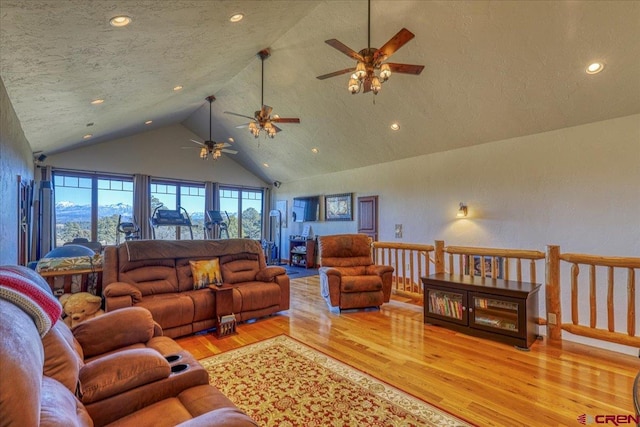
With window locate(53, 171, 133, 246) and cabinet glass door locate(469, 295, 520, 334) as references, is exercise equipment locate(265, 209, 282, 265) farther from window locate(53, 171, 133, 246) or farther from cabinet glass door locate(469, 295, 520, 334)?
cabinet glass door locate(469, 295, 520, 334)

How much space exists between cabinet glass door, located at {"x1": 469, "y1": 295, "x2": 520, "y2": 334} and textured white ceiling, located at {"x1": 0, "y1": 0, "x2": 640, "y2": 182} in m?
3.16

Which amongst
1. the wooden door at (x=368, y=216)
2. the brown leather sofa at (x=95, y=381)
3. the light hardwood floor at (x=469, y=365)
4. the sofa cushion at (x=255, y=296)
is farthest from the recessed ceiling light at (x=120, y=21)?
the wooden door at (x=368, y=216)

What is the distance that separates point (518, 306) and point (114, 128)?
25.1 ft

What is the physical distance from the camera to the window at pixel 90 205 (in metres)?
6.91

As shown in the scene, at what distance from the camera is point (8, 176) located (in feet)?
10.8

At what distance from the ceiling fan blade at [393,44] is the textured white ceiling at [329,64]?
3.90 feet

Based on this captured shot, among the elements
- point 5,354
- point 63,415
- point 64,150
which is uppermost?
point 64,150

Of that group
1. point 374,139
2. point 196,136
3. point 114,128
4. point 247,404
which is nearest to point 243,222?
point 196,136

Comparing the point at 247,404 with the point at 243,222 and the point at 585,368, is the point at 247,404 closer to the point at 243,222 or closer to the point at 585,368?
the point at 585,368

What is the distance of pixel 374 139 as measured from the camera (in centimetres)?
656

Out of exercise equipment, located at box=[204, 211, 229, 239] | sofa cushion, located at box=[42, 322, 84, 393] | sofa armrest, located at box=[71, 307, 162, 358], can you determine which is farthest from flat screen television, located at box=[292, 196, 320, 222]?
sofa cushion, located at box=[42, 322, 84, 393]

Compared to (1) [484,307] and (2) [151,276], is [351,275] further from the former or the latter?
(2) [151,276]

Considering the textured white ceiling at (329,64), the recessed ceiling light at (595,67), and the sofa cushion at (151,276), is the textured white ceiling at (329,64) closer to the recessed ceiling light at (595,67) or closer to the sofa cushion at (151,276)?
the recessed ceiling light at (595,67)

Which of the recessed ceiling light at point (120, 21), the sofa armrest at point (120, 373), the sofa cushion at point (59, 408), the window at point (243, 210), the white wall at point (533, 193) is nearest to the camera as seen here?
the sofa cushion at point (59, 408)
